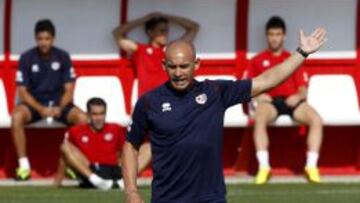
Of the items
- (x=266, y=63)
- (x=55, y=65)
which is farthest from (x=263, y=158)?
(x=55, y=65)

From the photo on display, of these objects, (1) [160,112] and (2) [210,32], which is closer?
(1) [160,112]

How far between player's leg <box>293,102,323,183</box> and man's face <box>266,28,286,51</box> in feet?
2.84

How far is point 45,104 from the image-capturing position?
1416 cm

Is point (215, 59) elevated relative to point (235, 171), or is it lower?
elevated

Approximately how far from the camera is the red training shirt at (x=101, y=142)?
43.6 feet

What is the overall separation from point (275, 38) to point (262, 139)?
131 centimetres

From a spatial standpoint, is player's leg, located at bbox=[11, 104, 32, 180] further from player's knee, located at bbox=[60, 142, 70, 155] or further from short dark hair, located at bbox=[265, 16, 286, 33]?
short dark hair, located at bbox=[265, 16, 286, 33]

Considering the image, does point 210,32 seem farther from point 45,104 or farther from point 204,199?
point 204,199

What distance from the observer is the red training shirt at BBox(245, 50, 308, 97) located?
1412 centimetres

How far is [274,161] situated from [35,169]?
283 cm

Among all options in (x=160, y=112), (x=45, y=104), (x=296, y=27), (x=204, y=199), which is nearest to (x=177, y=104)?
(x=160, y=112)

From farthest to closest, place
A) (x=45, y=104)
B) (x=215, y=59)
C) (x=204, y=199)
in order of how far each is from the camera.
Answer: (x=215, y=59)
(x=45, y=104)
(x=204, y=199)

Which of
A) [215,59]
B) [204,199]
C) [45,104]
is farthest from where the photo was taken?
[215,59]

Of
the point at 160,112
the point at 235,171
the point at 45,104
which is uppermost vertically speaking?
the point at 160,112
